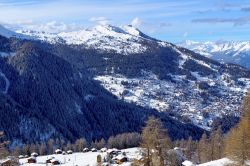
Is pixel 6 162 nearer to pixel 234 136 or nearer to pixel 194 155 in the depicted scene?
pixel 234 136

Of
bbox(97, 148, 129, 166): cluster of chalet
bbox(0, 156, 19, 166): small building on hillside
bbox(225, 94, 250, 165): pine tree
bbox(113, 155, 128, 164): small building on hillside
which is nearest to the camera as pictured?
bbox(0, 156, 19, 166): small building on hillside

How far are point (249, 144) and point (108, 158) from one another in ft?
375

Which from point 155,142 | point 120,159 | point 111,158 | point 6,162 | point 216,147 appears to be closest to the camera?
point 6,162

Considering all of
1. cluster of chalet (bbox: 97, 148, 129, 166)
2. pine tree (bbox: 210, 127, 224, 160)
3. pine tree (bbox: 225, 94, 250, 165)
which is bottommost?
cluster of chalet (bbox: 97, 148, 129, 166)

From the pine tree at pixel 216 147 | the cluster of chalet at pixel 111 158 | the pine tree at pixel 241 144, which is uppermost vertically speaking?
the pine tree at pixel 241 144

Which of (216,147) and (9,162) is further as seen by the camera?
(216,147)

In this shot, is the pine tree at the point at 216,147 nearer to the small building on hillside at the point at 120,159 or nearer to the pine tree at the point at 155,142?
the small building on hillside at the point at 120,159

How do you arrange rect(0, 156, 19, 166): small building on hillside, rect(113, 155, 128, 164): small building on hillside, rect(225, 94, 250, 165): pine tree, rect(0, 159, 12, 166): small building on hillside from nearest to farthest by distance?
rect(0, 159, 12, 166): small building on hillside < rect(0, 156, 19, 166): small building on hillside < rect(225, 94, 250, 165): pine tree < rect(113, 155, 128, 164): small building on hillside

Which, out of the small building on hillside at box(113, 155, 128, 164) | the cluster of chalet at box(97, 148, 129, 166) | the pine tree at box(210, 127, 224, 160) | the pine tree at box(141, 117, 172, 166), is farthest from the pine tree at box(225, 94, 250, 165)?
the small building on hillside at box(113, 155, 128, 164)

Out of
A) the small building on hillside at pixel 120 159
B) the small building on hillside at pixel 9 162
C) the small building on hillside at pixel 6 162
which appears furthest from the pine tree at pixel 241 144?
the small building on hillside at pixel 120 159

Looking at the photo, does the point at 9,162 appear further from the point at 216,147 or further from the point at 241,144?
the point at 216,147

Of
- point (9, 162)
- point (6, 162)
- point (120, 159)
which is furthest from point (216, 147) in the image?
point (6, 162)

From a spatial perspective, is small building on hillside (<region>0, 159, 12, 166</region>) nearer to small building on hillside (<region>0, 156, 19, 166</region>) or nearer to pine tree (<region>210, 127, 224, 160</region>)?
small building on hillside (<region>0, 156, 19, 166</region>)

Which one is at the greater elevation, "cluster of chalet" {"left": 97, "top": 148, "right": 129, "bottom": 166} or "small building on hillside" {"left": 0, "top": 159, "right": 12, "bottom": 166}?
"small building on hillside" {"left": 0, "top": 159, "right": 12, "bottom": 166}
